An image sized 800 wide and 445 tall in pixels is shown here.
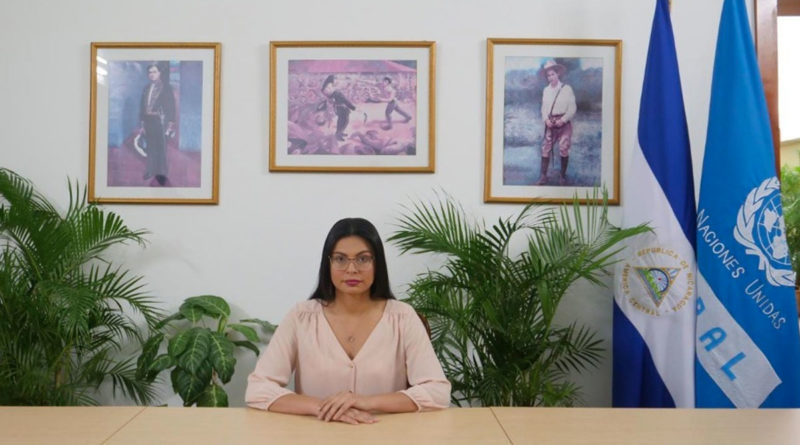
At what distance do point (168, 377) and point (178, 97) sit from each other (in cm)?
140

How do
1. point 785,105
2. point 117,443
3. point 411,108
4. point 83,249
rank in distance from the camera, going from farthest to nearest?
point 785,105 → point 411,108 → point 83,249 → point 117,443

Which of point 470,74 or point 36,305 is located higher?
point 470,74

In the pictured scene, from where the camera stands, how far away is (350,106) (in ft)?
11.2

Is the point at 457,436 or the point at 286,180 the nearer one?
the point at 457,436

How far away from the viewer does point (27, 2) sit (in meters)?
3.47

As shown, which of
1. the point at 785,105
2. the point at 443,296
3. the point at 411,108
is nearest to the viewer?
the point at 443,296

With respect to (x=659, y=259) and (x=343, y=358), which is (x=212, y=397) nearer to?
(x=343, y=358)

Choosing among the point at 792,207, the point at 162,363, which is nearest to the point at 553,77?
→ the point at 792,207

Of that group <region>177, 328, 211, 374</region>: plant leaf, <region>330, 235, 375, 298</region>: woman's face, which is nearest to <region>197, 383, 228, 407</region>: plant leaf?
<region>177, 328, 211, 374</region>: plant leaf

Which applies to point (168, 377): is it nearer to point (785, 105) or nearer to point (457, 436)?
point (457, 436)

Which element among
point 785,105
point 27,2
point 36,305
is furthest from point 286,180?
point 785,105

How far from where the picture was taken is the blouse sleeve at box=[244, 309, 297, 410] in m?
2.04

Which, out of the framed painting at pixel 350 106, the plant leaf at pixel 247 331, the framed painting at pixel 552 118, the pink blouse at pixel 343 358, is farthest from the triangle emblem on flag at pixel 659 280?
the plant leaf at pixel 247 331

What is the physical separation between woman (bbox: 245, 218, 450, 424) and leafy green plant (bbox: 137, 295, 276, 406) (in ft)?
2.60
